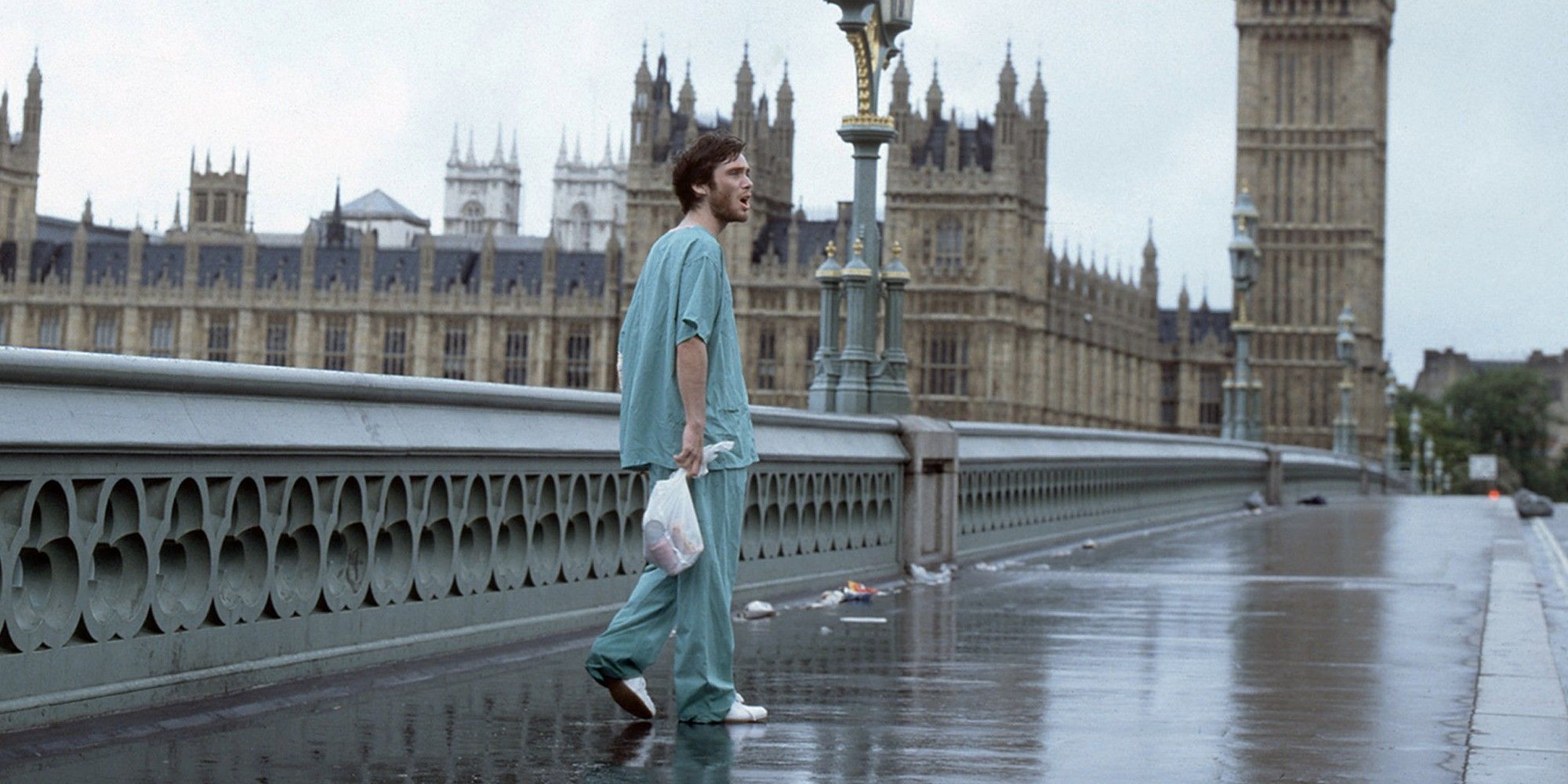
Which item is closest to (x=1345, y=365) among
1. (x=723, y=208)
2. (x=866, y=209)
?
(x=866, y=209)

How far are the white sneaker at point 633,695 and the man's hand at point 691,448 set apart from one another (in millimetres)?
658

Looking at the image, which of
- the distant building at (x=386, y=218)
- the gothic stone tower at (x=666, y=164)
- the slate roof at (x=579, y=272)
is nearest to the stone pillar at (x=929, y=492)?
the gothic stone tower at (x=666, y=164)

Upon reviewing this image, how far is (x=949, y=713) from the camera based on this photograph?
6398 mm

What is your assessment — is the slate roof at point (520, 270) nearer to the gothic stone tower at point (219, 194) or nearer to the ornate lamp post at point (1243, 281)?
the gothic stone tower at point (219, 194)

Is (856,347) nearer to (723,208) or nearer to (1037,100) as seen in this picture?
(723,208)

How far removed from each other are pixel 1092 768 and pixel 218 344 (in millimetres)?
89646

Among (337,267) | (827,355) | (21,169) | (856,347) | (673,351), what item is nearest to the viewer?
(673,351)

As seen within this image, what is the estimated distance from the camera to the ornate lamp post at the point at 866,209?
12969mm

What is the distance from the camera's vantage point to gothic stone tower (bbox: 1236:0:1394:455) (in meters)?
97.0

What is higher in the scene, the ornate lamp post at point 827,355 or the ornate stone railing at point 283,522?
the ornate lamp post at point 827,355

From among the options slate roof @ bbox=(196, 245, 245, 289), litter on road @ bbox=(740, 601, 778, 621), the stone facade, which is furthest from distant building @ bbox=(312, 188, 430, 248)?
litter on road @ bbox=(740, 601, 778, 621)

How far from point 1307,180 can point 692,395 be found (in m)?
95.4

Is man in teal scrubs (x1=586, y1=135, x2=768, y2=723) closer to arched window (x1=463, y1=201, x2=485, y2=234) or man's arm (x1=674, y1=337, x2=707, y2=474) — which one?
man's arm (x1=674, y1=337, x2=707, y2=474)

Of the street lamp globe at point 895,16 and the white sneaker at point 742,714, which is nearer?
the white sneaker at point 742,714
